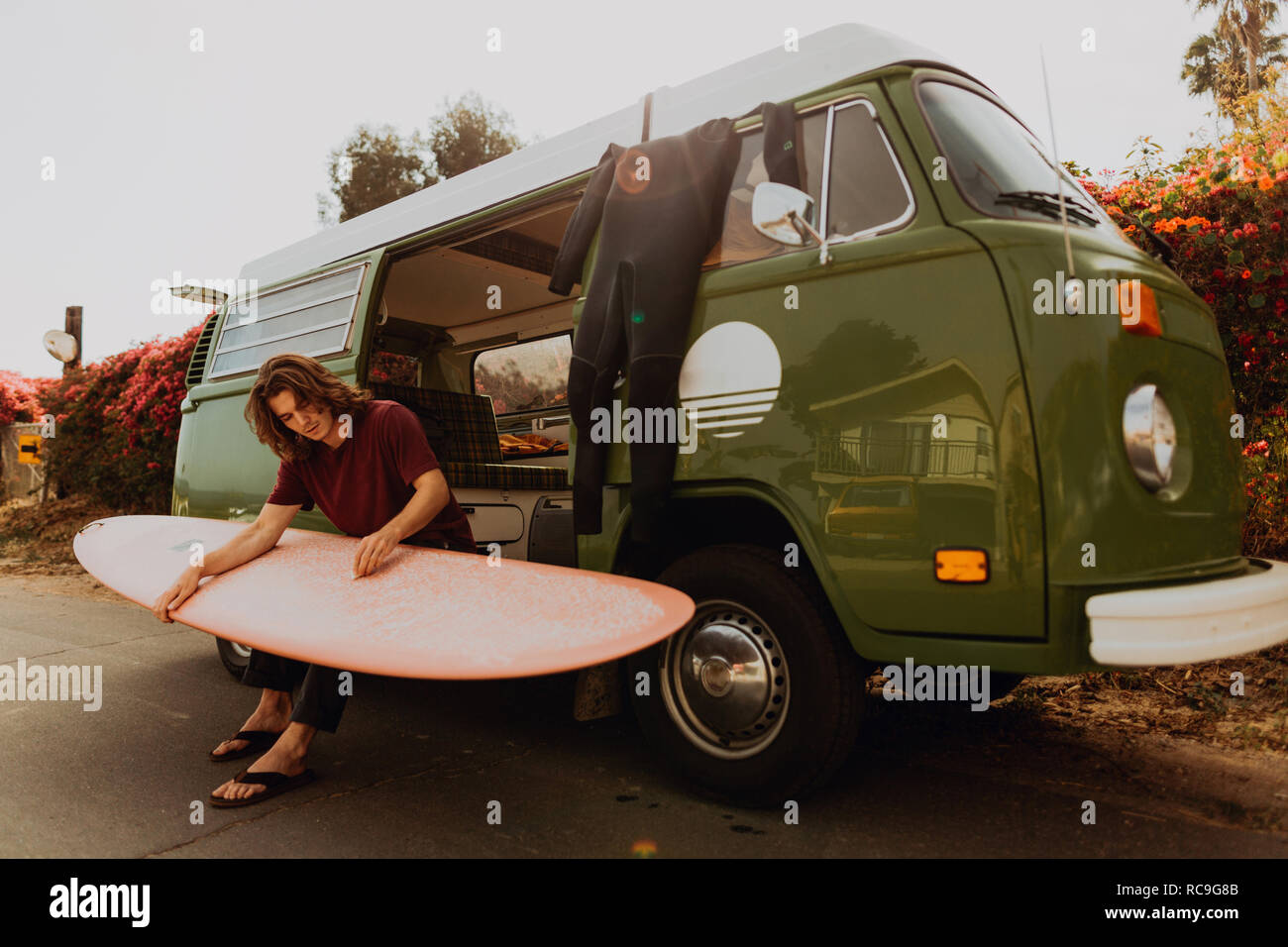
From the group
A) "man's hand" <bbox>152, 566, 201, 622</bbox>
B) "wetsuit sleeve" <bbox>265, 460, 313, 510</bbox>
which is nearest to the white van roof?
"wetsuit sleeve" <bbox>265, 460, 313, 510</bbox>

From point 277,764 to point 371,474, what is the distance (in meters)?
1.17

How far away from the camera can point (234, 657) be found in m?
5.09

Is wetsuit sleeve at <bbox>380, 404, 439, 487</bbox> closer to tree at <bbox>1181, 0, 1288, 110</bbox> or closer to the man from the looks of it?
the man

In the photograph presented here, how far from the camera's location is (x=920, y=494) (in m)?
2.53

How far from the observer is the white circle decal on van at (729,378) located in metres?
2.86

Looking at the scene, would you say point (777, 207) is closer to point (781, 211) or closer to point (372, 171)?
point (781, 211)

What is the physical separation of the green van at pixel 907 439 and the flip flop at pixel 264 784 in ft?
4.29

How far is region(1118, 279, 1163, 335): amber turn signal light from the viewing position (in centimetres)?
252

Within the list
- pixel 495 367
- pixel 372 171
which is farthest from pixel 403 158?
pixel 495 367

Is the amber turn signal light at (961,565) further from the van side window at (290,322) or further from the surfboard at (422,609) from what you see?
the van side window at (290,322)

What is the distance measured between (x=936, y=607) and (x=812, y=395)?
0.74m

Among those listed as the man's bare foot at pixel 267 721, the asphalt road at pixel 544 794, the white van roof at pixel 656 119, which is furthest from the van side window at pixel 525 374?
the man's bare foot at pixel 267 721

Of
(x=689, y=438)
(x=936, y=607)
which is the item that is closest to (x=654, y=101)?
(x=689, y=438)

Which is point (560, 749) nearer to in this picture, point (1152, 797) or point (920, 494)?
point (920, 494)
